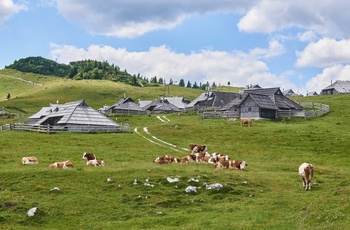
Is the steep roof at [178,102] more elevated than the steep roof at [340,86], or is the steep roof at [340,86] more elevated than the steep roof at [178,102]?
the steep roof at [340,86]

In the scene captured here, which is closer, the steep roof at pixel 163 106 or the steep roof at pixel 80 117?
the steep roof at pixel 80 117

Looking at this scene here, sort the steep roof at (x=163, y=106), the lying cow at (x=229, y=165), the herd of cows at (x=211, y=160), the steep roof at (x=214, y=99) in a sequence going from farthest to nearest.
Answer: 1. the steep roof at (x=163, y=106)
2. the steep roof at (x=214, y=99)
3. the herd of cows at (x=211, y=160)
4. the lying cow at (x=229, y=165)

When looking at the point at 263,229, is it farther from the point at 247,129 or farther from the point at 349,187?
the point at 247,129

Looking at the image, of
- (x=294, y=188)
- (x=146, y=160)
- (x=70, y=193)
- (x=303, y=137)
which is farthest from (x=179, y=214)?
(x=303, y=137)

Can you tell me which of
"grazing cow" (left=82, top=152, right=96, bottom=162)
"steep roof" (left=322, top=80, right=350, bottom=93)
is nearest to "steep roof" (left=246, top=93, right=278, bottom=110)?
"grazing cow" (left=82, top=152, right=96, bottom=162)

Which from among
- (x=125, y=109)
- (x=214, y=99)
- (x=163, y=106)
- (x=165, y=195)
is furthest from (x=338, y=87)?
(x=165, y=195)

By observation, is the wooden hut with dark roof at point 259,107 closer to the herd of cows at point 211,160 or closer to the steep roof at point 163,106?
the herd of cows at point 211,160

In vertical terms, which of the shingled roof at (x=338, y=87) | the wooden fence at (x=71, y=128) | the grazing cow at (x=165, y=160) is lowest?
the grazing cow at (x=165, y=160)

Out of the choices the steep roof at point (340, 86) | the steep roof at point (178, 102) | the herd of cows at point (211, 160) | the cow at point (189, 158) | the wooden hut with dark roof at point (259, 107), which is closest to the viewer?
the herd of cows at point (211, 160)

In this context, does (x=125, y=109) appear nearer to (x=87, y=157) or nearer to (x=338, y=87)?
(x=338, y=87)

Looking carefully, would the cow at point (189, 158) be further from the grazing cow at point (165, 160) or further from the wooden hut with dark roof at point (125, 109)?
the wooden hut with dark roof at point (125, 109)

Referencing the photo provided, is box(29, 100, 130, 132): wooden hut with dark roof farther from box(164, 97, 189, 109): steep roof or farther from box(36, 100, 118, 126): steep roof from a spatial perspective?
box(164, 97, 189, 109): steep roof

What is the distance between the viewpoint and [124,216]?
19797 mm

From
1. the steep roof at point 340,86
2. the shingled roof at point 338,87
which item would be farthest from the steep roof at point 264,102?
the steep roof at point 340,86
